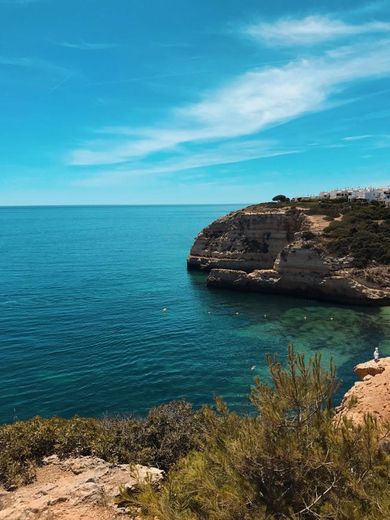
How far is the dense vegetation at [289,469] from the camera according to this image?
7.06 metres

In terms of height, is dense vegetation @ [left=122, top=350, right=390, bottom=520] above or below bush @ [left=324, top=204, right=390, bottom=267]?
below

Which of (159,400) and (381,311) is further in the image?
(381,311)

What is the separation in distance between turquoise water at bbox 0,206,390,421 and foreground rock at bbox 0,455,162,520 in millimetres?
12648

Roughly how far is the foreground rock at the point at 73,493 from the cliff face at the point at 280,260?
40.5 metres

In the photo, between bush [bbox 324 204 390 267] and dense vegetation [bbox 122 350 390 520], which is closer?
dense vegetation [bbox 122 350 390 520]

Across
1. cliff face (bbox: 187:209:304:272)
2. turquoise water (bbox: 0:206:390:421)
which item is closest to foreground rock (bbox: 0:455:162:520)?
turquoise water (bbox: 0:206:390:421)

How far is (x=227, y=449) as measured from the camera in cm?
826

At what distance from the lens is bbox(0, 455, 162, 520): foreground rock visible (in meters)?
9.22

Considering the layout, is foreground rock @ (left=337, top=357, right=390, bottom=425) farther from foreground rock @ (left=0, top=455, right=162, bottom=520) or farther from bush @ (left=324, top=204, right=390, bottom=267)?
bush @ (left=324, top=204, right=390, bottom=267)

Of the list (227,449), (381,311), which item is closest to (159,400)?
(227,449)

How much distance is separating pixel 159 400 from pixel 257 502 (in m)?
18.6

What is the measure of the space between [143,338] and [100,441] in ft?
77.8

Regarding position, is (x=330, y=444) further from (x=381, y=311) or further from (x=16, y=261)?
(x=16, y=261)

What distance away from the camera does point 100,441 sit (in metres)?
13.0
